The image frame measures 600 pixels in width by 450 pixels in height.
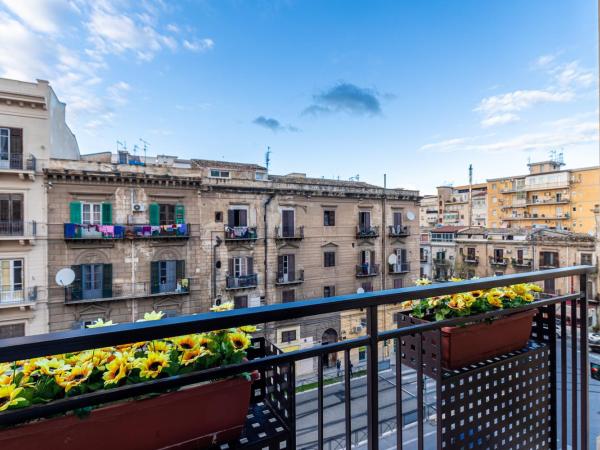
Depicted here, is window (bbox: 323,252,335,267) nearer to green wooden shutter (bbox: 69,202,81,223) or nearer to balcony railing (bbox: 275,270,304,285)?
balcony railing (bbox: 275,270,304,285)

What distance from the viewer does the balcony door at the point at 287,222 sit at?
10.5 m

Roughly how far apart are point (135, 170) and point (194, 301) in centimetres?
407

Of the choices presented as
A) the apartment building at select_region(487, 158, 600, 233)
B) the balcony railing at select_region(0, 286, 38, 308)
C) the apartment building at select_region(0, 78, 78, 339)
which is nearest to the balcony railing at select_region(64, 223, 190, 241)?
the apartment building at select_region(0, 78, 78, 339)

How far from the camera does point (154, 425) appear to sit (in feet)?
2.35

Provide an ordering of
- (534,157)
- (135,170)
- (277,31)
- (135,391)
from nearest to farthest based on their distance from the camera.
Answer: (135,391) → (277,31) → (135,170) → (534,157)

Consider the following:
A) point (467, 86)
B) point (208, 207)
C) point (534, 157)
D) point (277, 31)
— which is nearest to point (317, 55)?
point (277, 31)

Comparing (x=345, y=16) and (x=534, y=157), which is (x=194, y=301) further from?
(x=534, y=157)

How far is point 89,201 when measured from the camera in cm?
825

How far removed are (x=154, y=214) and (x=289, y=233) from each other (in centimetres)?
417

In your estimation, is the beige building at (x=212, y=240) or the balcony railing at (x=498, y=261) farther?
the balcony railing at (x=498, y=261)

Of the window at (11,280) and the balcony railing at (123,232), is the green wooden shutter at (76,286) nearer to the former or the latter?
the balcony railing at (123,232)

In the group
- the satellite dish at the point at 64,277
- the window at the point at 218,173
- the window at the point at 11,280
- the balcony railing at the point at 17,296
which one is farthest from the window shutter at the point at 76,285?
the window at the point at 218,173

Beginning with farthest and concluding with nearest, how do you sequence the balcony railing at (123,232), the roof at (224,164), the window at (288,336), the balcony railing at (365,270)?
the roof at (224,164) → the balcony railing at (365,270) → the window at (288,336) → the balcony railing at (123,232)

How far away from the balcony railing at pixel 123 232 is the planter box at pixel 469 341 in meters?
8.72
